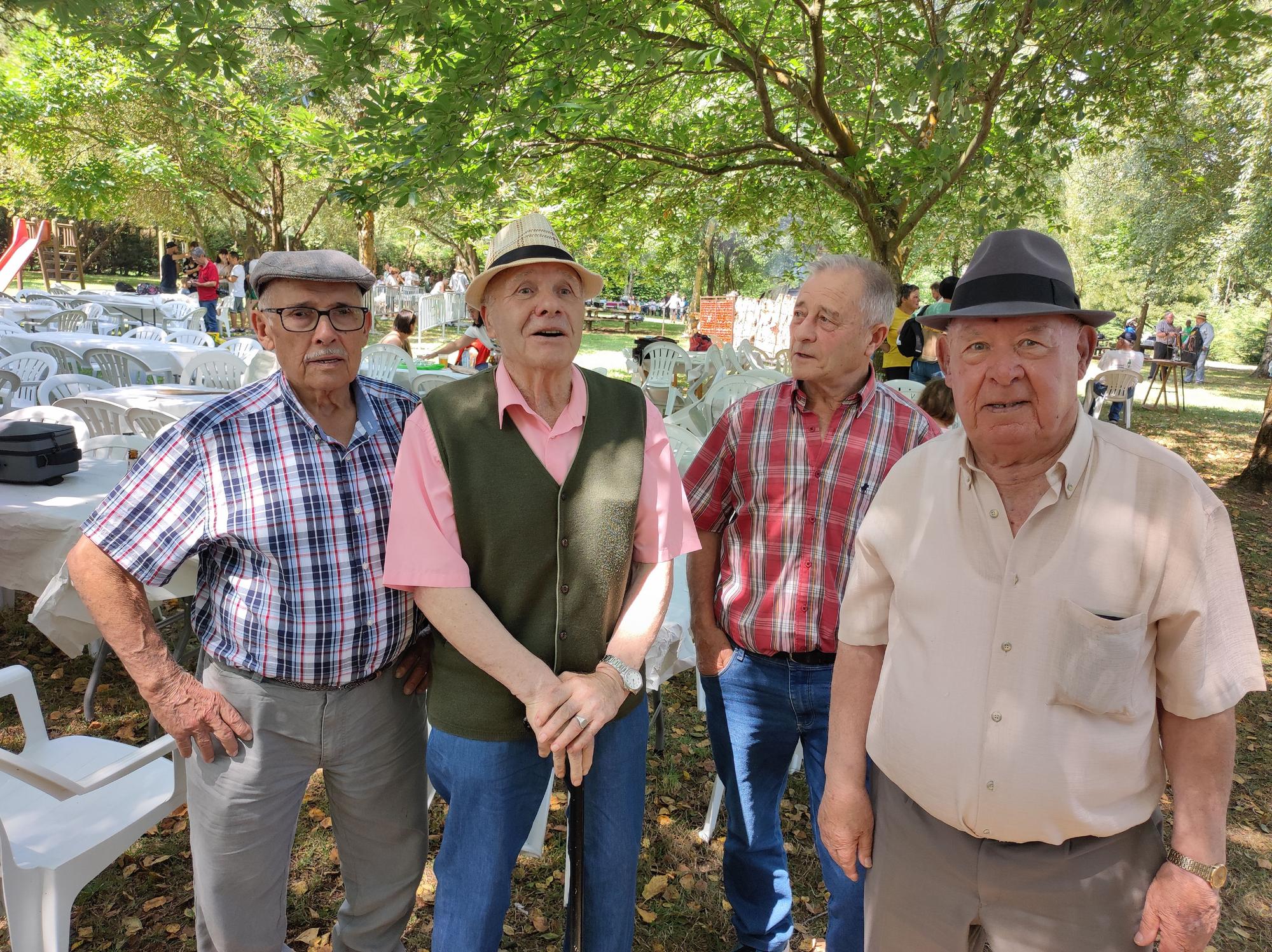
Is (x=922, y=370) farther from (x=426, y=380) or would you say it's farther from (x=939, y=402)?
(x=939, y=402)

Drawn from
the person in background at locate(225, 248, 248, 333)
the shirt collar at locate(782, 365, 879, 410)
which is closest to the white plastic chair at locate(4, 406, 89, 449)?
the shirt collar at locate(782, 365, 879, 410)

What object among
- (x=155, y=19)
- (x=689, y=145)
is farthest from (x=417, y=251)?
(x=155, y=19)

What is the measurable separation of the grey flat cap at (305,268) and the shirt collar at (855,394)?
1184 mm

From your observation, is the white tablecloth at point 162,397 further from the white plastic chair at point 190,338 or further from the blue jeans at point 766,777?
the white plastic chair at point 190,338

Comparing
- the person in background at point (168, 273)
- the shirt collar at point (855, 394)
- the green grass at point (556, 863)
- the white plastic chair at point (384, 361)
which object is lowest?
the green grass at point (556, 863)

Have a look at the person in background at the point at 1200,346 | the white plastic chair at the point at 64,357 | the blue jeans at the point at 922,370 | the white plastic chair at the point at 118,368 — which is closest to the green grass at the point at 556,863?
the white plastic chair at the point at 118,368

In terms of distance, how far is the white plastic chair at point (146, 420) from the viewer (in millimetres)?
4824

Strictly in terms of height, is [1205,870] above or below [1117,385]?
below

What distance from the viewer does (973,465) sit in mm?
1570

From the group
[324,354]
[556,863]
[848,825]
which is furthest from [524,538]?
[556,863]

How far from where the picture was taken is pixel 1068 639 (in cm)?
140

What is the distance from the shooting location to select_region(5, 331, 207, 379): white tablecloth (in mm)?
8430

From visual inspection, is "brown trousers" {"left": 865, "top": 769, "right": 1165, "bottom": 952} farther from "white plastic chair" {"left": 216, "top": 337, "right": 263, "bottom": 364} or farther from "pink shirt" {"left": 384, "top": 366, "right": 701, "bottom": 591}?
"white plastic chair" {"left": 216, "top": 337, "right": 263, "bottom": 364}

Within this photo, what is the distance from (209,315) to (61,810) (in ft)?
56.3
